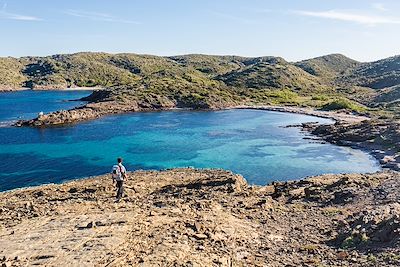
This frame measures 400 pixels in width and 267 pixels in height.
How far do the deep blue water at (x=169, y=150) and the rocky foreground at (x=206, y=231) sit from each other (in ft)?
75.3

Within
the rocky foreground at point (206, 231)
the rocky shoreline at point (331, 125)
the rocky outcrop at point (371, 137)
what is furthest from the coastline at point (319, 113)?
the rocky foreground at point (206, 231)

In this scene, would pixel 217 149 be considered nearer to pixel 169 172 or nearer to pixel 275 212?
pixel 169 172

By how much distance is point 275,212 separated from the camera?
2716 centimetres

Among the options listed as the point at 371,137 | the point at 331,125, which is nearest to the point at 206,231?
the point at 371,137

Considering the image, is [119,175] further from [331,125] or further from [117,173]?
[331,125]

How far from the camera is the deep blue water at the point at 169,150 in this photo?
2196 inches

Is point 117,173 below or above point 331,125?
above

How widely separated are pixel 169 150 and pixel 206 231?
49.3 metres

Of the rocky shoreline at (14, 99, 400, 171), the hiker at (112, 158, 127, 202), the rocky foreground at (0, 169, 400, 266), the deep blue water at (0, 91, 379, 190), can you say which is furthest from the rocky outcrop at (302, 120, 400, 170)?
the hiker at (112, 158, 127, 202)

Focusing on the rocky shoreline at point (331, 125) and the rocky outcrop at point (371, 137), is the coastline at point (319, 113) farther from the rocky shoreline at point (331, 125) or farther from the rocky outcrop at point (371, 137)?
the rocky outcrop at point (371, 137)

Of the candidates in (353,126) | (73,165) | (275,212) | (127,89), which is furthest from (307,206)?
(127,89)

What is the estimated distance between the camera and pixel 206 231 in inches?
832

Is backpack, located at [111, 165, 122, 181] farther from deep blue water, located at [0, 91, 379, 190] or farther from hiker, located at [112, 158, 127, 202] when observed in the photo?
deep blue water, located at [0, 91, 379, 190]

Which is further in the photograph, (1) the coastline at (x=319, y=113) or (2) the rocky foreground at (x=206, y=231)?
(1) the coastline at (x=319, y=113)
